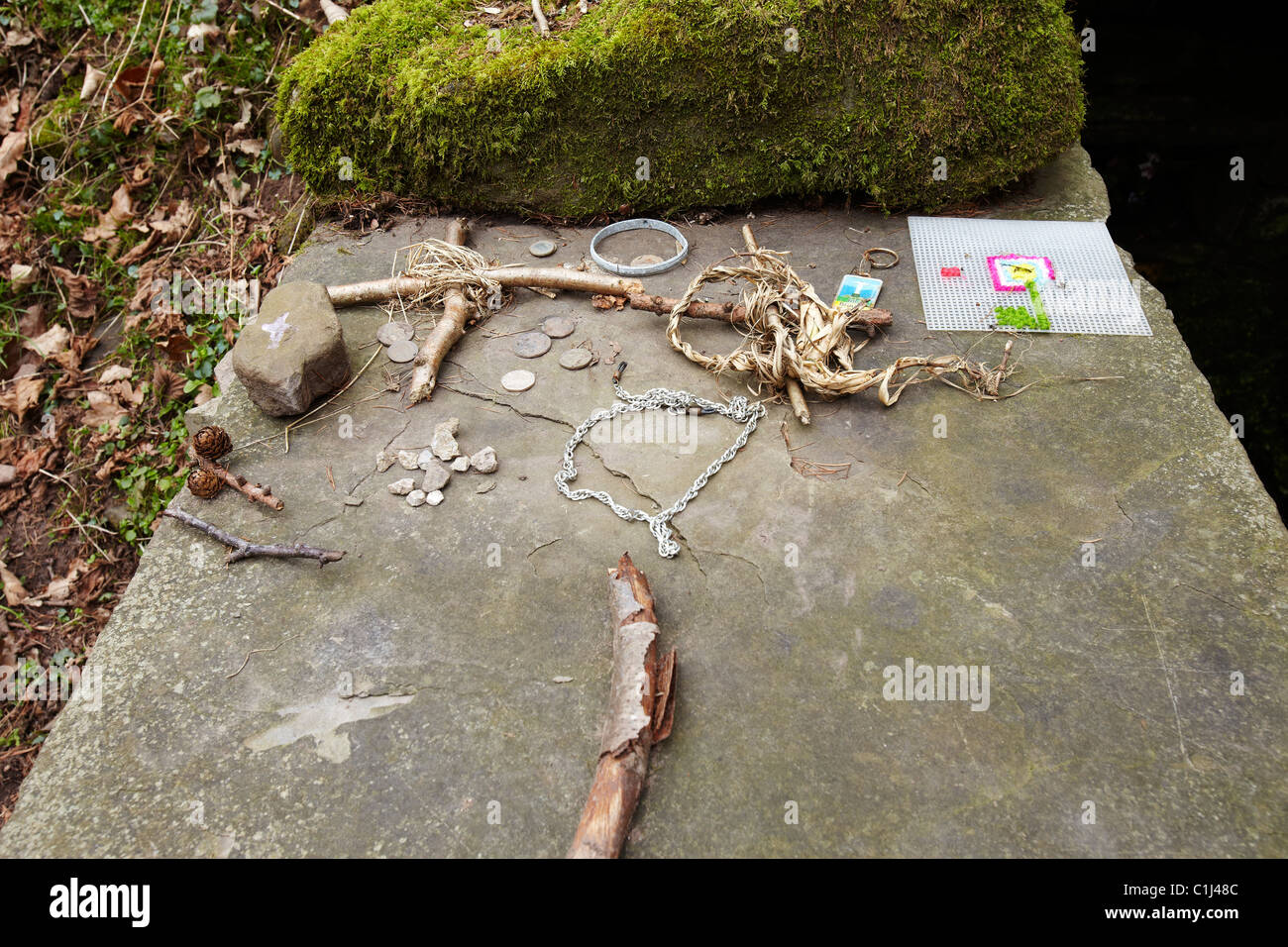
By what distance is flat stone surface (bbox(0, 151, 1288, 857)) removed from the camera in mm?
2432

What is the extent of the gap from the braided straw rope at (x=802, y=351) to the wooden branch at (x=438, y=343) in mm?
1003

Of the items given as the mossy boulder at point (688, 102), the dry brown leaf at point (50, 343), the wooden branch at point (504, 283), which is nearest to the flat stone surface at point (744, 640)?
the wooden branch at point (504, 283)

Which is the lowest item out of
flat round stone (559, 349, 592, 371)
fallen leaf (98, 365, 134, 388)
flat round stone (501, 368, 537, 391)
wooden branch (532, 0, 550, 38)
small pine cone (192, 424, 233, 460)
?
fallen leaf (98, 365, 134, 388)

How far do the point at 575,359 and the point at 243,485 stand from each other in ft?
4.93

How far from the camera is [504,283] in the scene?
4.32m

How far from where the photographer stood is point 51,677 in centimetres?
432

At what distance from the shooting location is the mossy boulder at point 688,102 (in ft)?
14.1

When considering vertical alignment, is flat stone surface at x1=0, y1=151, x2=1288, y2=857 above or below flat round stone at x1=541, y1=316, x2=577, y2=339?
below

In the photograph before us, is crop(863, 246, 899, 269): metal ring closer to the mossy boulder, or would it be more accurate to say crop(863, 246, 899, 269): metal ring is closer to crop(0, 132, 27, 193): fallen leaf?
the mossy boulder

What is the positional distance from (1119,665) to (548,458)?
217cm

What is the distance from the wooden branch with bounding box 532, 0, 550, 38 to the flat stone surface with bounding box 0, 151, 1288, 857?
7.08 feet

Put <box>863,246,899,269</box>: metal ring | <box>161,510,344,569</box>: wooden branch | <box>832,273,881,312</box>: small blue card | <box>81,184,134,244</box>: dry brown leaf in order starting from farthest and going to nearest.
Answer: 1. <box>81,184,134,244</box>: dry brown leaf
2. <box>863,246,899,269</box>: metal ring
3. <box>832,273,881,312</box>: small blue card
4. <box>161,510,344,569</box>: wooden branch

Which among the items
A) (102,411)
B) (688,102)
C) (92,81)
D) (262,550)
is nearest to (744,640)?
(262,550)

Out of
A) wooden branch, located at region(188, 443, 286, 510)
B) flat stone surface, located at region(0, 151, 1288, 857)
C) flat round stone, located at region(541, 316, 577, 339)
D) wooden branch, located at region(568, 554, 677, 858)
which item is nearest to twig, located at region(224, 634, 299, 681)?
flat stone surface, located at region(0, 151, 1288, 857)
